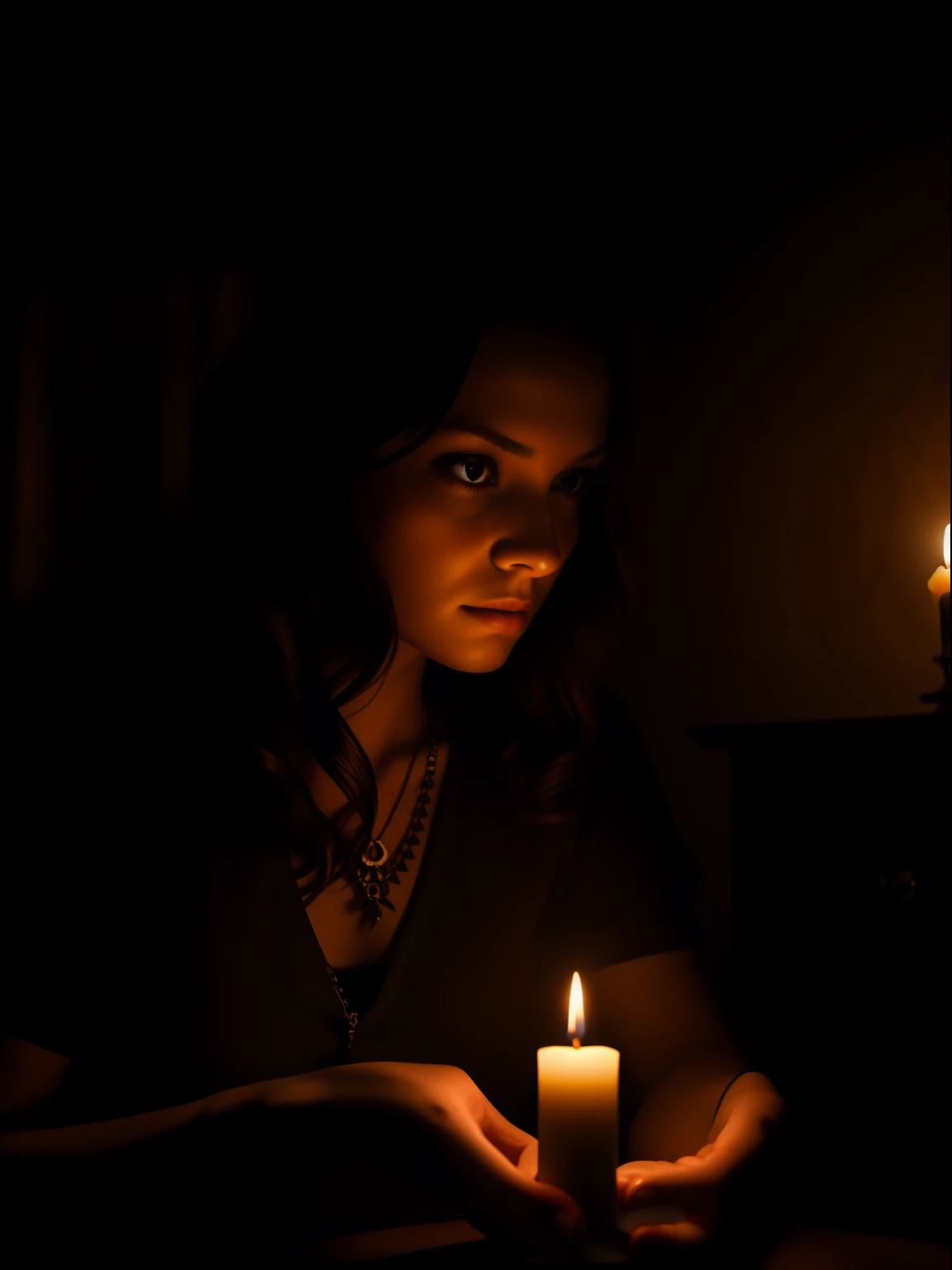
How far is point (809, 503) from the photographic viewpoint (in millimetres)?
2127

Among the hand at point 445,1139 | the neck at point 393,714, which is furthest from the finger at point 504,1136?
the neck at point 393,714

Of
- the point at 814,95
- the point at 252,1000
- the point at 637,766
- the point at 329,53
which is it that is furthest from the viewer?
the point at 814,95

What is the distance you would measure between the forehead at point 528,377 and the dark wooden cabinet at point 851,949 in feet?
1.58

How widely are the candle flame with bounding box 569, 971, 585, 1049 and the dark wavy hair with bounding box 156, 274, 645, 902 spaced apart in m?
0.47

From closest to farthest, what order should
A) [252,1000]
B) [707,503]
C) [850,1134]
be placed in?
[252,1000] → [850,1134] → [707,503]

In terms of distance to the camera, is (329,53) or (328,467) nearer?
(328,467)

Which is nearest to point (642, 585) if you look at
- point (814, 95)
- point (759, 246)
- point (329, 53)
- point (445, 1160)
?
point (759, 246)

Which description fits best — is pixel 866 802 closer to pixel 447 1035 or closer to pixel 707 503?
pixel 447 1035

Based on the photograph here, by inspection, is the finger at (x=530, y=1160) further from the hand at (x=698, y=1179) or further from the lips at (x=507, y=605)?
the lips at (x=507, y=605)

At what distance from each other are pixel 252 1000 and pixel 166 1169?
23 centimetres

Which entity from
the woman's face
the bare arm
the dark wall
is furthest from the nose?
the dark wall

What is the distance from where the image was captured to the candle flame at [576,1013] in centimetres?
90

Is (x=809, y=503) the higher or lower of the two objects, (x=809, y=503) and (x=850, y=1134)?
the higher

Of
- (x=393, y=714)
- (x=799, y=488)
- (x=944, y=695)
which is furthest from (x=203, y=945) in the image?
(x=799, y=488)
